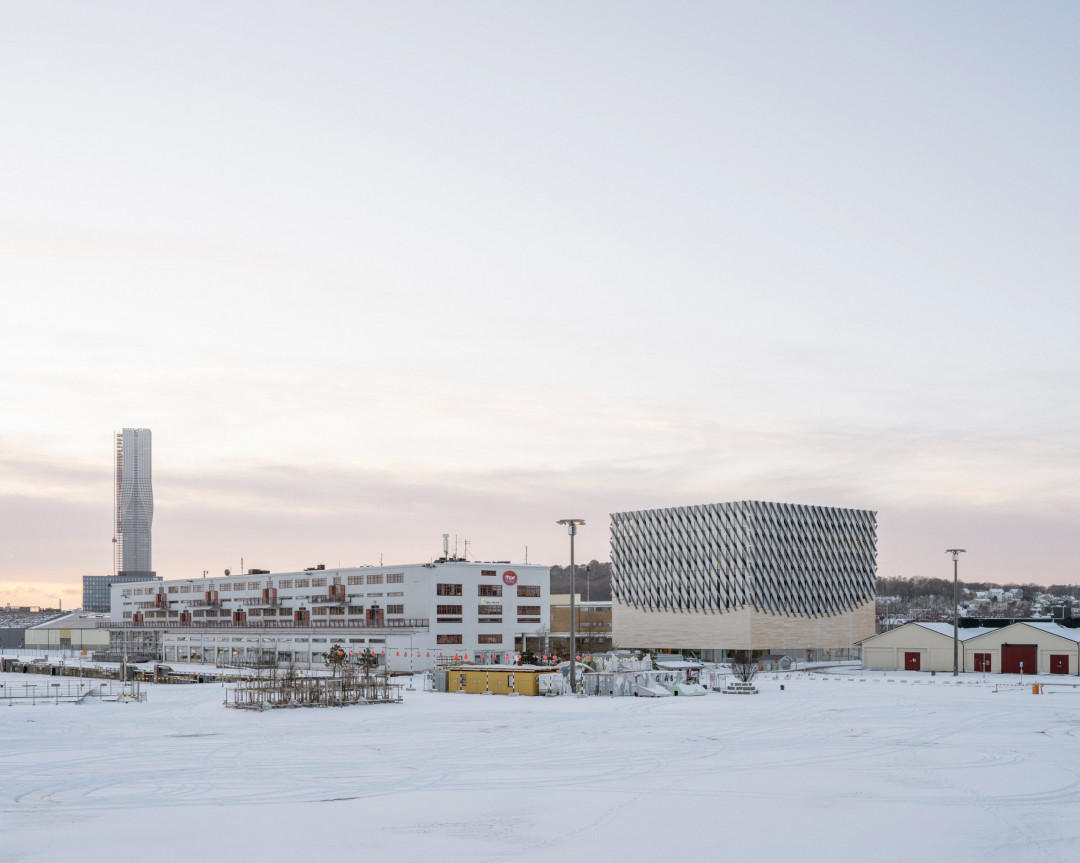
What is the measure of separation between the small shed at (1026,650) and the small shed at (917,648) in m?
1.70

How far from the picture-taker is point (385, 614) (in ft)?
472

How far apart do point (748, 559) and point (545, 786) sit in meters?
131

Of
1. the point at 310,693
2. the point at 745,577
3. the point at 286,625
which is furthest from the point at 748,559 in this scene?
the point at 310,693

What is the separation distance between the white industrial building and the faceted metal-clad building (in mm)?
28170

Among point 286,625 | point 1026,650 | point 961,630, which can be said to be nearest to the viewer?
point 1026,650

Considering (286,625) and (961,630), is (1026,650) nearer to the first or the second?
(961,630)

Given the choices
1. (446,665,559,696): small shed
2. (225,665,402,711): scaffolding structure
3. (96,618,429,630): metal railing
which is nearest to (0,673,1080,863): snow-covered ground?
(225,665,402,711): scaffolding structure

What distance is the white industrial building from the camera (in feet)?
456

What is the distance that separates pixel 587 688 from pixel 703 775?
43735 mm

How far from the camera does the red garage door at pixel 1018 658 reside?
113 metres

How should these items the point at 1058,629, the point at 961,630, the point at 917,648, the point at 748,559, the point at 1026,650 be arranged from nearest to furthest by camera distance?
the point at 1058,629, the point at 1026,650, the point at 961,630, the point at 917,648, the point at 748,559

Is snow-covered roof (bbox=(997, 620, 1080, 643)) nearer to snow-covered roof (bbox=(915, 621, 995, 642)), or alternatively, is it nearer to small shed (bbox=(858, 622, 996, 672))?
snow-covered roof (bbox=(915, 621, 995, 642))

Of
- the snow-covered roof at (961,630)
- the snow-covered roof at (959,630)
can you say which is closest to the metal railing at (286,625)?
the snow-covered roof at (959,630)

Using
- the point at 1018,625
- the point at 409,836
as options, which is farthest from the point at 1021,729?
the point at 1018,625
